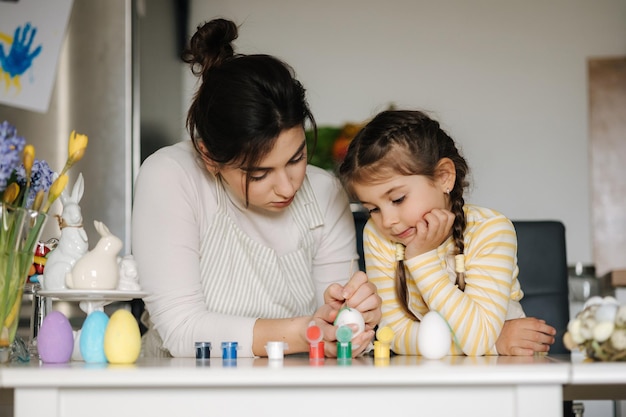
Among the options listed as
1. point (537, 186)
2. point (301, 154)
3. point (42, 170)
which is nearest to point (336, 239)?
point (301, 154)

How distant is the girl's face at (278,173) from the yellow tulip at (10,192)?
43cm

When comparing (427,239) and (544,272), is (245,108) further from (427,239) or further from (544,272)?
(544,272)

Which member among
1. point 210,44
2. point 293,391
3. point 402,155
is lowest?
point 293,391

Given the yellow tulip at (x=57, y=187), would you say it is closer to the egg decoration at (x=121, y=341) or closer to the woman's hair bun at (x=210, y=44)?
the egg decoration at (x=121, y=341)

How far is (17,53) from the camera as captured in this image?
266 centimetres

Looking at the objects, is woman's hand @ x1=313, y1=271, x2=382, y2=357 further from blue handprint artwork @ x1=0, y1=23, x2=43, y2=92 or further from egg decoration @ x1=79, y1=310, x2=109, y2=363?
blue handprint artwork @ x1=0, y1=23, x2=43, y2=92

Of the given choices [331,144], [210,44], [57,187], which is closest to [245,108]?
[210,44]

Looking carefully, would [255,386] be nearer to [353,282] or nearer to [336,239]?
[353,282]

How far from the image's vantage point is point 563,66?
133 inches

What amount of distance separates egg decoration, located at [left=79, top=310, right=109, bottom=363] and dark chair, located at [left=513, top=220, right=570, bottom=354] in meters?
0.92

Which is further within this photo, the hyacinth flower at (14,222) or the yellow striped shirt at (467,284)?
the yellow striped shirt at (467,284)

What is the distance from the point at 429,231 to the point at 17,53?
5.85ft

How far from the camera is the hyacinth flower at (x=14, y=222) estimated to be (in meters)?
1.08

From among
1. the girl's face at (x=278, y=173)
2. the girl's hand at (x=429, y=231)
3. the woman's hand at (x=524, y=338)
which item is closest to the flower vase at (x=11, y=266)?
the girl's face at (x=278, y=173)
